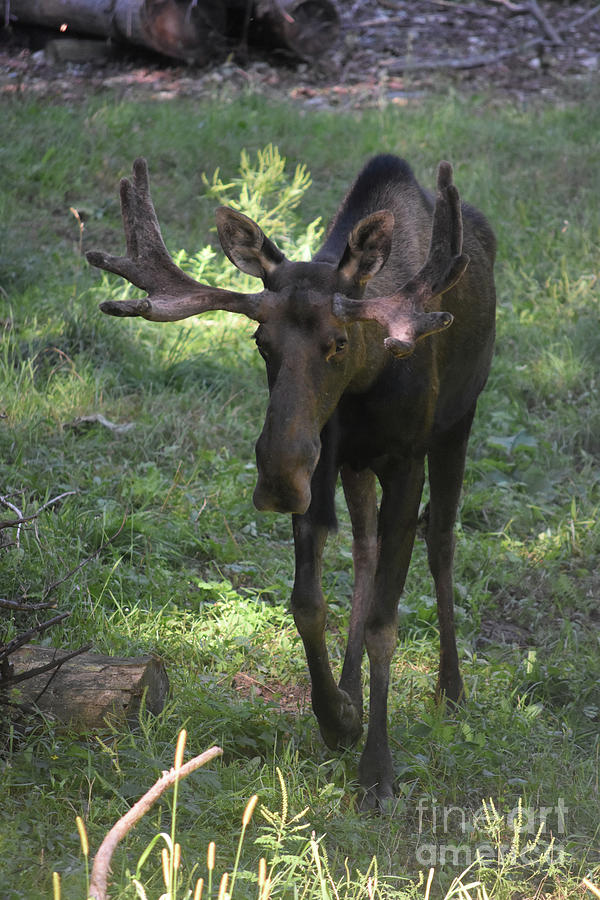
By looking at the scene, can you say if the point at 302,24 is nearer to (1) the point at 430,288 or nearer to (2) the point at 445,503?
(2) the point at 445,503

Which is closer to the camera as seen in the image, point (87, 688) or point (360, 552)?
point (87, 688)

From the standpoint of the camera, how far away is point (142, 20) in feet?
37.8

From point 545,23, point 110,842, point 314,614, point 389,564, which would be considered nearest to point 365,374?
point 389,564

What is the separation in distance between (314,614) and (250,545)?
176 centimetres

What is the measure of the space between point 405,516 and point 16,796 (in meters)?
1.78

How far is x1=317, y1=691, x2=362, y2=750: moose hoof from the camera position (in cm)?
431

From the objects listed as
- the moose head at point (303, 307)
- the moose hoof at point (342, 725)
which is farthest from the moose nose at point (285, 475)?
the moose hoof at point (342, 725)

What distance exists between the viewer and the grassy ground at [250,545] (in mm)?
3725

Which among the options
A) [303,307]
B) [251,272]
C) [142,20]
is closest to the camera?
[303,307]

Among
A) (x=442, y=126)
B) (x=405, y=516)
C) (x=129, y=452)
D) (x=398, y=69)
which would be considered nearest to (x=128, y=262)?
(x=405, y=516)

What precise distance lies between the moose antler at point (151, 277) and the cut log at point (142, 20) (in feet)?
26.9

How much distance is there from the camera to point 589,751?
15.0 feet

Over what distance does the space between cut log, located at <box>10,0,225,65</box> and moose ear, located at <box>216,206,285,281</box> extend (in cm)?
854

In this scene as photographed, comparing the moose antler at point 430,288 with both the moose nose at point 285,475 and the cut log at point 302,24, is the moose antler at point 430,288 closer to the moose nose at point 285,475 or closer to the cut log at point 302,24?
the moose nose at point 285,475
